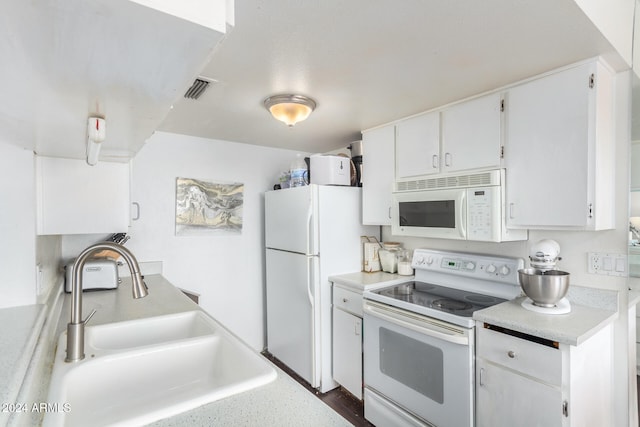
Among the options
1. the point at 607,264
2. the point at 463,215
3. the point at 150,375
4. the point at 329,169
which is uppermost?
the point at 329,169

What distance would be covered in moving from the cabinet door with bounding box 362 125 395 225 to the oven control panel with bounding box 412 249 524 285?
0.40 meters

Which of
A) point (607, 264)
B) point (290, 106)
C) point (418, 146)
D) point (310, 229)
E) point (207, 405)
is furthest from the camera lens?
point (310, 229)

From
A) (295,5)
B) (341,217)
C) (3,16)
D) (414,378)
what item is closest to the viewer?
(3,16)

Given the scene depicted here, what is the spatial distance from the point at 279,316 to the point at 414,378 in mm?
1406

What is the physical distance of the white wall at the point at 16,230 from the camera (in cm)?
127

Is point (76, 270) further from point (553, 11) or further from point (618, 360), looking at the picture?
point (618, 360)

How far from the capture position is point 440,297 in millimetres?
2066

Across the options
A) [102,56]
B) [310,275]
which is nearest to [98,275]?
[310,275]

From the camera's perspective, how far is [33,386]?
0.84 metres

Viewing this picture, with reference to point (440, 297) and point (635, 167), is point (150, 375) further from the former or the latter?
point (635, 167)

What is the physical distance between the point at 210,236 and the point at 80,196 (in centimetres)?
→ 132

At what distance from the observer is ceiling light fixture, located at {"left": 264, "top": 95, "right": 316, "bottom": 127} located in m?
1.94

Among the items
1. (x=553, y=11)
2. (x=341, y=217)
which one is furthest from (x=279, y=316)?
(x=553, y=11)

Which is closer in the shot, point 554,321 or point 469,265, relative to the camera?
point 554,321
